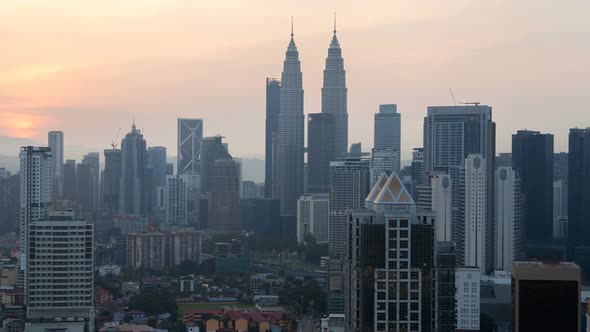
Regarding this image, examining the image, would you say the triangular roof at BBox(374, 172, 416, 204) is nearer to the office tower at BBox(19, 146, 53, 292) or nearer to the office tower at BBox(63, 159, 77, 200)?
the office tower at BBox(19, 146, 53, 292)

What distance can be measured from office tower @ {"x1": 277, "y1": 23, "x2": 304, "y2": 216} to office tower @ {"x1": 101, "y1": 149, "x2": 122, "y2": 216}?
23.6 feet

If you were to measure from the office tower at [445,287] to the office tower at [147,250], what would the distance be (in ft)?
67.7

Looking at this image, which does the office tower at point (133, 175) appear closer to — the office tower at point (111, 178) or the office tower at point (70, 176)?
the office tower at point (111, 178)

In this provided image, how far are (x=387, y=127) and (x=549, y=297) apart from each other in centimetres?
3706

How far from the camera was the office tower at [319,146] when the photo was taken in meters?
47.0

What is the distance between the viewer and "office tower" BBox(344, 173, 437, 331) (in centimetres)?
1045

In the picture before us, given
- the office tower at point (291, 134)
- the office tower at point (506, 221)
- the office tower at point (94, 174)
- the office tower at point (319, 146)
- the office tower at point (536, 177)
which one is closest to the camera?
the office tower at point (506, 221)

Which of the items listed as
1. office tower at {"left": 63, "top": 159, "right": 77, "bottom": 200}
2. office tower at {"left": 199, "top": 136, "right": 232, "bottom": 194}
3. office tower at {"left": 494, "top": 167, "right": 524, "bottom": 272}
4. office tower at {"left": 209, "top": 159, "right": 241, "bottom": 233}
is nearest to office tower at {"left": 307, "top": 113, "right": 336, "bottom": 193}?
office tower at {"left": 199, "top": 136, "right": 232, "bottom": 194}

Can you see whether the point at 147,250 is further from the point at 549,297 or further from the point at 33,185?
the point at 549,297

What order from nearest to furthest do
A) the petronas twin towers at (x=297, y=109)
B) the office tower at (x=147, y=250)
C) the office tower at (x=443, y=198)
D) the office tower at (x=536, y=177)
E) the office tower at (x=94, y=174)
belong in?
the office tower at (x=443, y=198) < the office tower at (x=147, y=250) < the office tower at (x=536, y=177) < the office tower at (x=94, y=174) < the petronas twin towers at (x=297, y=109)

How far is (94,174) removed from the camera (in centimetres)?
4797

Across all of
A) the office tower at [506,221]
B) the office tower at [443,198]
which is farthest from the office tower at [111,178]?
the office tower at [506,221]

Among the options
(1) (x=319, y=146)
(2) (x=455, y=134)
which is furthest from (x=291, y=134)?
(2) (x=455, y=134)

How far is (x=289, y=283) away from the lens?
89.5 ft
